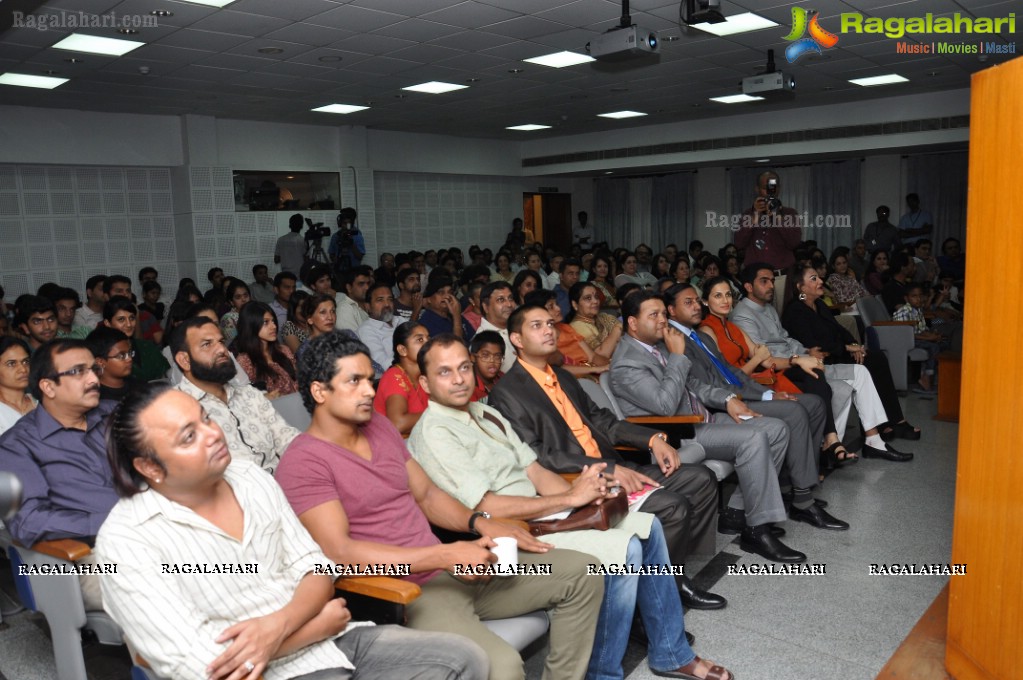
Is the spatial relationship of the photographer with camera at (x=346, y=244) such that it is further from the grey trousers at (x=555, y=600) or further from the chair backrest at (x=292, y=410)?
the grey trousers at (x=555, y=600)

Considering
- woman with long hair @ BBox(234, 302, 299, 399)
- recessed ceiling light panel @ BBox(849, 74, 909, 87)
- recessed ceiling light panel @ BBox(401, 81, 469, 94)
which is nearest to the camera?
woman with long hair @ BBox(234, 302, 299, 399)

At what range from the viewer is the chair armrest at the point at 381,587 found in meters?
1.87

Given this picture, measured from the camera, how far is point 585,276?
9.22 meters

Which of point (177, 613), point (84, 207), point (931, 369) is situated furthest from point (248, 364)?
point (84, 207)

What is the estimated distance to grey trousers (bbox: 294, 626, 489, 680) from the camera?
5.89ft

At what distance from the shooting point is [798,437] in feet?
12.4

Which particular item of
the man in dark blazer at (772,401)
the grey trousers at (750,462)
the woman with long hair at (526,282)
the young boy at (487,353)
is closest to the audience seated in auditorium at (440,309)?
the woman with long hair at (526,282)

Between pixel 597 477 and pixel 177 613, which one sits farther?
pixel 597 477

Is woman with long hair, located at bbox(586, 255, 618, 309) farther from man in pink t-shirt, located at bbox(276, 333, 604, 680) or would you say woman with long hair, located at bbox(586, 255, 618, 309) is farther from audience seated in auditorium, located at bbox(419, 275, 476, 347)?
man in pink t-shirt, located at bbox(276, 333, 604, 680)

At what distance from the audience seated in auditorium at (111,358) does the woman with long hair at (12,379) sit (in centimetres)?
26

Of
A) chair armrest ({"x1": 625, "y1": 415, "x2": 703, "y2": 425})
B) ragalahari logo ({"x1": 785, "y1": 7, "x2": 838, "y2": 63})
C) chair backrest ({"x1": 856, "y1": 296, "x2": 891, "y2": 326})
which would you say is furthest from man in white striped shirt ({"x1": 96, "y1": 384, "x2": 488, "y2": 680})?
chair backrest ({"x1": 856, "y1": 296, "x2": 891, "y2": 326})

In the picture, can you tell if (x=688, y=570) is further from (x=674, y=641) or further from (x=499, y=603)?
(x=499, y=603)

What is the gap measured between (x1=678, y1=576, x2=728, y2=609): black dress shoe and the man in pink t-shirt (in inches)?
33.9

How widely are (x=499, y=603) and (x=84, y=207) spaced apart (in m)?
8.97
